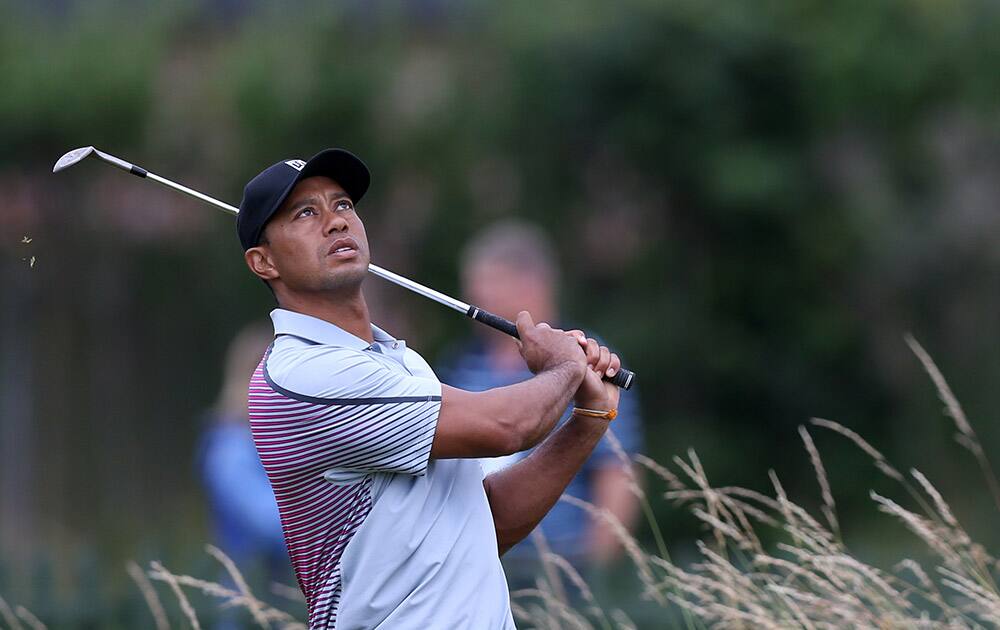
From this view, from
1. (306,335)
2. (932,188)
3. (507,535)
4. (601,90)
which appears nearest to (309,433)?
(306,335)

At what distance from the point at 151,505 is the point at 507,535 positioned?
27.8 feet

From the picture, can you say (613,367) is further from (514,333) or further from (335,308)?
(335,308)

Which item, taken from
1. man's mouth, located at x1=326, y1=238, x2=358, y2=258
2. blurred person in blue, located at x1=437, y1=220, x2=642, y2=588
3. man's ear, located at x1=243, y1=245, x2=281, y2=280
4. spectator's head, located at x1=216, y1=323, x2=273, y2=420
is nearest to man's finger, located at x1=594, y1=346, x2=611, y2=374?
man's mouth, located at x1=326, y1=238, x2=358, y2=258

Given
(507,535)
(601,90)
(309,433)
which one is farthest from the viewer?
(601,90)

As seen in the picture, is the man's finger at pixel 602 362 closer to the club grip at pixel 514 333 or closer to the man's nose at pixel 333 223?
the club grip at pixel 514 333

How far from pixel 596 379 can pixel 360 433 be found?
57 centimetres

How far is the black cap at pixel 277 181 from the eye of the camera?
2811 millimetres

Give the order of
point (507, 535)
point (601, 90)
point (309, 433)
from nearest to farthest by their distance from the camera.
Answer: point (309, 433), point (507, 535), point (601, 90)

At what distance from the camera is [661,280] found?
10.8m

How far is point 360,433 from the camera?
8.55 ft

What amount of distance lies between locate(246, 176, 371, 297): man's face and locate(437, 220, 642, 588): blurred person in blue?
6.71ft

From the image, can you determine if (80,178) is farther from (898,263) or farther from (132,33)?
(898,263)

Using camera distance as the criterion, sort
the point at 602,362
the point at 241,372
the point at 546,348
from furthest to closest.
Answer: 1. the point at 241,372
2. the point at 602,362
3. the point at 546,348

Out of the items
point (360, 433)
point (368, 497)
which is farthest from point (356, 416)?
point (368, 497)
